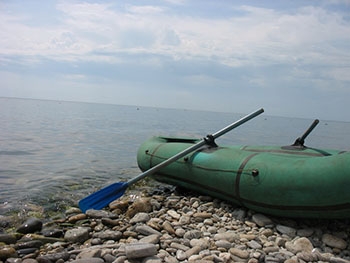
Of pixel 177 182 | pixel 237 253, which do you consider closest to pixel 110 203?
pixel 177 182

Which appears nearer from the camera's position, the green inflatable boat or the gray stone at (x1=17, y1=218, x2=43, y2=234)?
the green inflatable boat

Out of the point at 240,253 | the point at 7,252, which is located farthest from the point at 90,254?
the point at 240,253

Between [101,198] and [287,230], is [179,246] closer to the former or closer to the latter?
[287,230]

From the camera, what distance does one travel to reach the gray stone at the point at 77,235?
4.57 meters

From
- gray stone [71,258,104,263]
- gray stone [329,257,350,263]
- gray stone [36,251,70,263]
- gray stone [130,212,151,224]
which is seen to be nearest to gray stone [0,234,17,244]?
gray stone [36,251,70,263]

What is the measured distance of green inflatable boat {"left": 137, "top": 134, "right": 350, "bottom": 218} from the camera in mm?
4176

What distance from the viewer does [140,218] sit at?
5094 millimetres

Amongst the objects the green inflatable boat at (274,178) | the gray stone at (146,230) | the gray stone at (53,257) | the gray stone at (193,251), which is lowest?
the gray stone at (53,257)

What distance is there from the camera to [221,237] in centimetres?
436

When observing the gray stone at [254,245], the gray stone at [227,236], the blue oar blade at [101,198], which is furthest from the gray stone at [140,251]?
the blue oar blade at [101,198]

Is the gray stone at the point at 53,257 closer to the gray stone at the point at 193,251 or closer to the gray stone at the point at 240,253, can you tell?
the gray stone at the point at 193,251

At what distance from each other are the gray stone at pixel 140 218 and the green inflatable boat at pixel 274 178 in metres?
1.25

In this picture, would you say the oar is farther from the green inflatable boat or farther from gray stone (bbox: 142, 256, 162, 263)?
gray stone (bbox: 142, 256, 162, 263)

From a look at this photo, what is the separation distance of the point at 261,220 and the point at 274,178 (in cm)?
68
